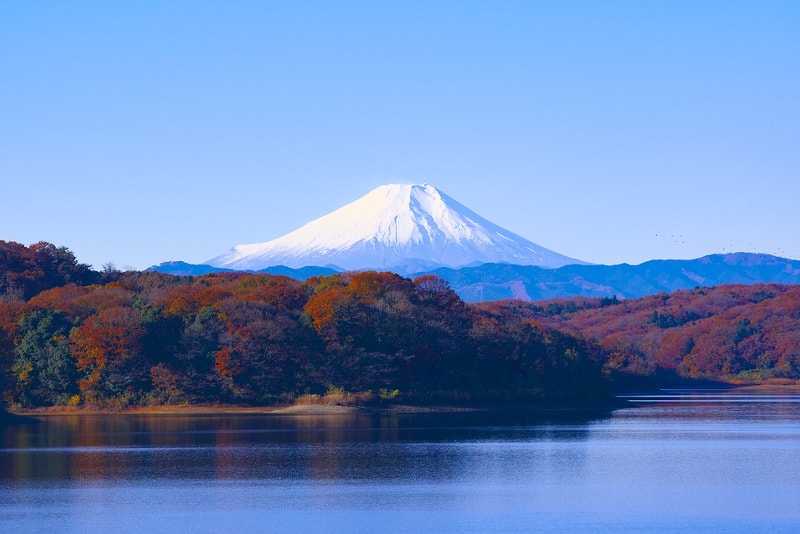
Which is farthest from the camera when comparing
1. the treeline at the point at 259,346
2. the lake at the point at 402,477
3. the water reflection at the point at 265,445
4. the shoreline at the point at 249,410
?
the treeline at the point at 259,346

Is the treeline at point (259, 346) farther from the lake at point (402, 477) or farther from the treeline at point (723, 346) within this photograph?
the treeline at point (723, 346)

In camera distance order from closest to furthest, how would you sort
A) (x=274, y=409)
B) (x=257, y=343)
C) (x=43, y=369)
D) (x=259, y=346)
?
1. (x=43, y=369)
2. (x=274, y=409)
3. (x=259, y=346)
4. (x=257, y=343)

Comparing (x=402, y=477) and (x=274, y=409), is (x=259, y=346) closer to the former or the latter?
(x=274, y=409)

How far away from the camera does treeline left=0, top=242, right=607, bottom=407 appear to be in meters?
86.1

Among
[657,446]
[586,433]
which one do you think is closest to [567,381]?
[586,433]

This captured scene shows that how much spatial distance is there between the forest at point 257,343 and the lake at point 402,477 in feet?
36.5

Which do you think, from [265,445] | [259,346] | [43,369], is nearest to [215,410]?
[259,346]

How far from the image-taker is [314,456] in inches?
2135

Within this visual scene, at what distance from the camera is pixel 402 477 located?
46438 mm

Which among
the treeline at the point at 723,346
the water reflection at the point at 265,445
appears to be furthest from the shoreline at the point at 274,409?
the treeline at the point at 723,346

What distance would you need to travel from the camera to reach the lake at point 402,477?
36500mm

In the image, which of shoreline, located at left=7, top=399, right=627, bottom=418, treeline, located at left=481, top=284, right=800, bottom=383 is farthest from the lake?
treeline, located at left=481, top=284, right=800, bottom=383

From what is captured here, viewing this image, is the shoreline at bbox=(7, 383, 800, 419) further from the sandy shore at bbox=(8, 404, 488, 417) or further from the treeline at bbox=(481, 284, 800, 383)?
the treeline at bbox=(481, 284, 800, 383)

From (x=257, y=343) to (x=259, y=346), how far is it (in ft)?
0.93
